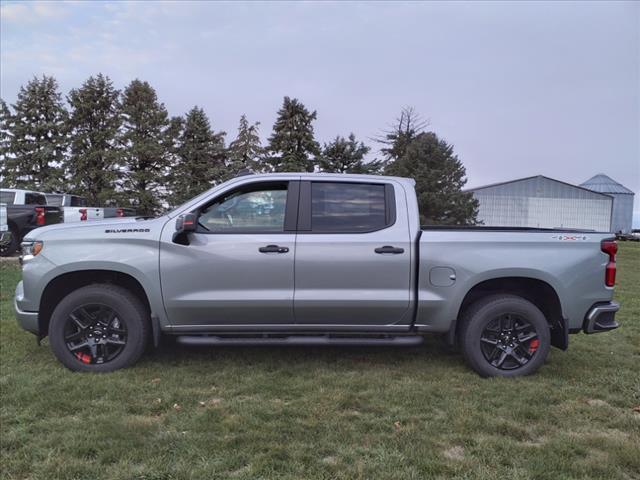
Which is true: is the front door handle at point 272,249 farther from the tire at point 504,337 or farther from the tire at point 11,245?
the tire at point 11,245

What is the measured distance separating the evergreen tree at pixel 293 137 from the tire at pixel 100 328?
2890 centimetres

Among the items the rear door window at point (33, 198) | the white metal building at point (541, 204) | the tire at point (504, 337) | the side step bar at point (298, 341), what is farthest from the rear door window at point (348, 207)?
the white metal building at point (541, 204)

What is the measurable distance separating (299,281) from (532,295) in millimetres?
2248

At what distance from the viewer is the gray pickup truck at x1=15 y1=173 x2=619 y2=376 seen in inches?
176

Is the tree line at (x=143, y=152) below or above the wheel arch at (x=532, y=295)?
above

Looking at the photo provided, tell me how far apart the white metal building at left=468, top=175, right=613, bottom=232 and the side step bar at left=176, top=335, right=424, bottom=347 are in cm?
4688

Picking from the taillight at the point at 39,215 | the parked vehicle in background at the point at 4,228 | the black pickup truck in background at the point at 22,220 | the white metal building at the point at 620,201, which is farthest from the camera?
the white metal building at the point at 620,201

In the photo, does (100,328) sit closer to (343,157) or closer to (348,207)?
(348,207)

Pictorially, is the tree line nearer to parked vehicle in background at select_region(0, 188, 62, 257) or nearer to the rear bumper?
parked vehicle in background at select_region(0, 188, 62, 257)

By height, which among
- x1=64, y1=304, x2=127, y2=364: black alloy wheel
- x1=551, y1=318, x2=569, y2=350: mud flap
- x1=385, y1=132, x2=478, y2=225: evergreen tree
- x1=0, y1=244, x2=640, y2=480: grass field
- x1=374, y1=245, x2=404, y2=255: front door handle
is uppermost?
x1=385, y1=132, x2=478, y2=225: evergreen tree

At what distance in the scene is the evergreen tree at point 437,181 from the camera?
3284 centimetres

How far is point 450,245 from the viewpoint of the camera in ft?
14.9

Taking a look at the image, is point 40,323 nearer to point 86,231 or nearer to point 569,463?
point 86,231

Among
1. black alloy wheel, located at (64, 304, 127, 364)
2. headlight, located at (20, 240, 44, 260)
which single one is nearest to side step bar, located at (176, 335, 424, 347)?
black alloy wheel, located at (64, 304, 127, 364)
